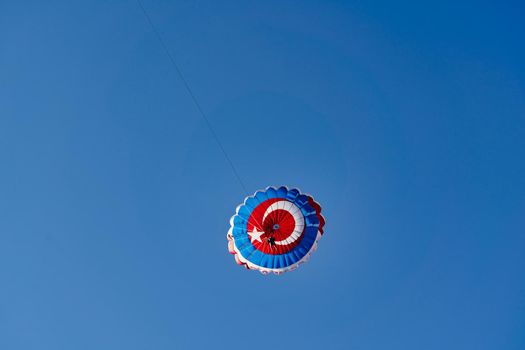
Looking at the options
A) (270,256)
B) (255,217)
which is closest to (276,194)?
(255,217)

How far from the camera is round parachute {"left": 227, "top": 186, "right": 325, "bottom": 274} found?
16312mm

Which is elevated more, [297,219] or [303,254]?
[297,219]

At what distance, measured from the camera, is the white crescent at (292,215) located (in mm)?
16500

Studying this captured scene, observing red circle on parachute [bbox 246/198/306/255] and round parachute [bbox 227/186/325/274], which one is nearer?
round parachute [bbox 227/186/325/274]

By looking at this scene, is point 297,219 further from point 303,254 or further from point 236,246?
point 236,246

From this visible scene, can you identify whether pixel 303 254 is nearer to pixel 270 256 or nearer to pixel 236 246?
pixel 270 256

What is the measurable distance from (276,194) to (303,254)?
2915 mm

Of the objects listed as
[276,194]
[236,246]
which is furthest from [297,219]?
[236,246]

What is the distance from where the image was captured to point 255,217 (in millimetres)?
16406

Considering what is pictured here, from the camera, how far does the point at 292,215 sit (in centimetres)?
1667

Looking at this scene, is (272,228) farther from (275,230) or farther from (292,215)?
(292,215)

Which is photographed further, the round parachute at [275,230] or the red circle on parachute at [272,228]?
the red circle on parachute at [272,228]

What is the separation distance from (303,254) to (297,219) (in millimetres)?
1558

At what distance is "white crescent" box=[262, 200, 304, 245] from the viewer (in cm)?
1650
